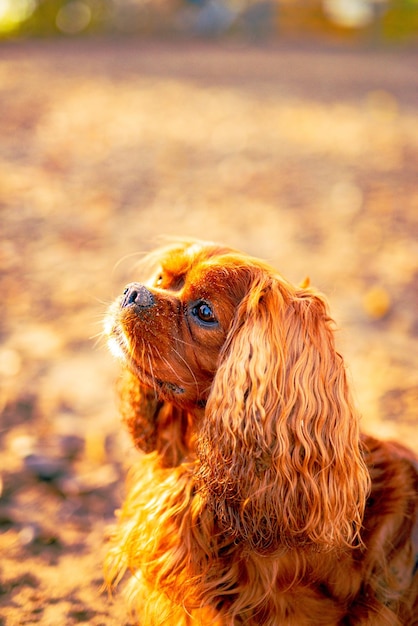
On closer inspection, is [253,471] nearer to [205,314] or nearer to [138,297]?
[205,314]

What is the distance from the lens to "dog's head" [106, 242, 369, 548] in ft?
7.40

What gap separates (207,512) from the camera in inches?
98.3

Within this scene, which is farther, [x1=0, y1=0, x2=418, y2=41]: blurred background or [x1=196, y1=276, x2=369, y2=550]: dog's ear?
[x1=0, y1=0, x2=418, y2=41]: blurred background

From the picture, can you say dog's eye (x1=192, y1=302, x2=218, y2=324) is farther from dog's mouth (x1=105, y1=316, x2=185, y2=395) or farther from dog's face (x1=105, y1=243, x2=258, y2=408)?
dog's mouth (x1=105, y1=316, x2=185, y2=395)

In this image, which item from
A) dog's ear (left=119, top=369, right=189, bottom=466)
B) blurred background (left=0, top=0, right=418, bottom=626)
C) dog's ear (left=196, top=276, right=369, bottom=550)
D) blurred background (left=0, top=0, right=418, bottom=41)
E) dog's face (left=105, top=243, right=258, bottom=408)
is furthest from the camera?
blurred background (left=0, top=0, right=418, bottom=41)

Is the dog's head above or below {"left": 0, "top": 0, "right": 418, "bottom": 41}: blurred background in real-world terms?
below

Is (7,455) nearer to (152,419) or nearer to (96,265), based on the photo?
(152,419)

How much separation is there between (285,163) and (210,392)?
6.49m

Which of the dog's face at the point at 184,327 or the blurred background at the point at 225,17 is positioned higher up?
the blurred background at the point at 225,17

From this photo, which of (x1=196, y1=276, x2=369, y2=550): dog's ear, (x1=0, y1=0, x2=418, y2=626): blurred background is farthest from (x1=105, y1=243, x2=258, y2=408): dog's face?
(x1=0, y1=0, x2=418, y2=626): blurred background

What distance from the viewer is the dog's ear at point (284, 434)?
225 cm

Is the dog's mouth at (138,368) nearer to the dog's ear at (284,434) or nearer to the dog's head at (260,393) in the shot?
the dog's head at (260,393)

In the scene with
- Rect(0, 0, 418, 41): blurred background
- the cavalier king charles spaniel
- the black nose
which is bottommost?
the cavalier king charles spaniel

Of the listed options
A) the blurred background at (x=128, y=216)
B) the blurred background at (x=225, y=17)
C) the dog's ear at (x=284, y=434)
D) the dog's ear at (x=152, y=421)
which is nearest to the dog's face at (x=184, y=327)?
the dog's ear at (x=284, y=434)
